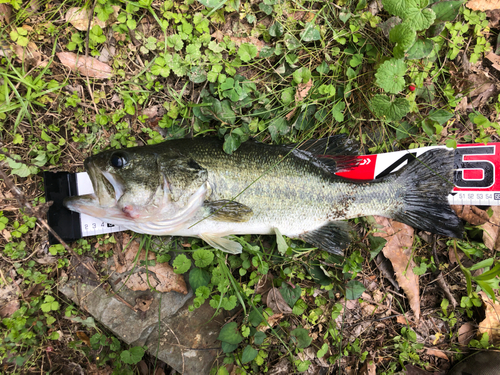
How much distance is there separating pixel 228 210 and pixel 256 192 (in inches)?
12.4

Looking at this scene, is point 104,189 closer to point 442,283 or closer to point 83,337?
point 83,337

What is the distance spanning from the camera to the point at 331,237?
113 inches

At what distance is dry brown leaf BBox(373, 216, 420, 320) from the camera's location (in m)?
3.04

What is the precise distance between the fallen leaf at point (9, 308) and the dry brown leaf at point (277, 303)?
2.63m

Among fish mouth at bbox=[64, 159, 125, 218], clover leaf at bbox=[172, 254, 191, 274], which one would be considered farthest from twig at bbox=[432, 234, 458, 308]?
fish mouth at bbox=[64, 159, 125, 218]

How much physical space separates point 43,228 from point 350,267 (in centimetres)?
322

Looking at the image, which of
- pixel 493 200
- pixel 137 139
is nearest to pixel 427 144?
pixel 493 200

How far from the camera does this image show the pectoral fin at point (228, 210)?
101 inches

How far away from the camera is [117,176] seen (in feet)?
7.72

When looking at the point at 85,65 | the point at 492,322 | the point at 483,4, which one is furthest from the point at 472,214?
the point at 85,65

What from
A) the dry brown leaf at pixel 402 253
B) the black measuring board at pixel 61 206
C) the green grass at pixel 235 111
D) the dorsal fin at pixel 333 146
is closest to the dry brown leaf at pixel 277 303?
the green grass at pixel 235 111

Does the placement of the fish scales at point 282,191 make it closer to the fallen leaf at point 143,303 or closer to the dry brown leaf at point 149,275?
the dry brown leaf at point 149,275

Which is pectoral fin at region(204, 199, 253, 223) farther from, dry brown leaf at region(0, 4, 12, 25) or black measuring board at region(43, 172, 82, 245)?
dry brown leaf at region(0, 4, 12, 25)

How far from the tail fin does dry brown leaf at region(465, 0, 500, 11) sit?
5.23 ft
